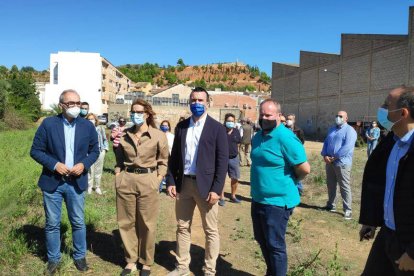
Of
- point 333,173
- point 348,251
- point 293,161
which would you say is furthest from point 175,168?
point 333,173

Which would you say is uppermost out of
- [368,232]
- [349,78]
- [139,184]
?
[349,78]

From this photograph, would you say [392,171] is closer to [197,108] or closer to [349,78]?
[197,108]

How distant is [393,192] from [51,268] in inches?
139

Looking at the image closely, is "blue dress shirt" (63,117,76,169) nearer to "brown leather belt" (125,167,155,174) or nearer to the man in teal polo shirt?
"brown leather belt" (125,167,155,174)

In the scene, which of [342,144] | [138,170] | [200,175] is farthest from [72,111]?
[342,144]

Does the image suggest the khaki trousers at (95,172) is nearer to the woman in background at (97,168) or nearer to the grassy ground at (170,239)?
the woman in background at (97,168)

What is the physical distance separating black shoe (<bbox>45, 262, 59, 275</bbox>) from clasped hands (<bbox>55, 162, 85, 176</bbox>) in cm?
106

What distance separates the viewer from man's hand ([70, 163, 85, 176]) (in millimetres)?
3939

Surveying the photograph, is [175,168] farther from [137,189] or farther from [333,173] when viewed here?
[333,173]

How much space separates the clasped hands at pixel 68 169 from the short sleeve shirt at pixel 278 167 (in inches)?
75.9

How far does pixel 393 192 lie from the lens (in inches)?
Answer: 100

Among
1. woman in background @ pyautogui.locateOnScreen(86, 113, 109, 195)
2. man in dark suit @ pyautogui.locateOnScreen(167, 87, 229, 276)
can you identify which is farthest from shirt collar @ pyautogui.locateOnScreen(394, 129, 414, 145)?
woman in background @ pyautogui.locateOnScreen(86, 113, 109, 195)

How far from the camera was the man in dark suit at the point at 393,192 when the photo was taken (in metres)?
2.39

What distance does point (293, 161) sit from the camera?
12.0ft
